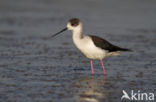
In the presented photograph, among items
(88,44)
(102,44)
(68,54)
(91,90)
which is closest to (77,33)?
(88,44)

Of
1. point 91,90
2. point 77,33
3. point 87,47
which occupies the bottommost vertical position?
point 91,90

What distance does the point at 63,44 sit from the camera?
11.2 m

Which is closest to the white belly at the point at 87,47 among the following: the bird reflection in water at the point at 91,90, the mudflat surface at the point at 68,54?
the mudflat surface at the point at 68,54

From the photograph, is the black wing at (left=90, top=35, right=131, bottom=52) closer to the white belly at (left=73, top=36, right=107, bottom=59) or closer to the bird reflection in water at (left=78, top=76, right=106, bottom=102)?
the white belly at (left=73, top=36, right=107, bottom=59)

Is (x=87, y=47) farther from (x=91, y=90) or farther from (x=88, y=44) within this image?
(x=91, y=90)

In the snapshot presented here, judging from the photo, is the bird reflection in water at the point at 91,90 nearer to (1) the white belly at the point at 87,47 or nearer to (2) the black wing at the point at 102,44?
(1) the white belly at the point at 87,47

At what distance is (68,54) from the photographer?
397 inches

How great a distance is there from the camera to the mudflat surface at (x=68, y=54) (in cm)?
696

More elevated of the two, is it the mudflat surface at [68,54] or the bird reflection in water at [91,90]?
the mudflat surface at [68,54]

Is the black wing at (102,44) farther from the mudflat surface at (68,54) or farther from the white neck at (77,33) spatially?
the mudflat surface at (68,54)

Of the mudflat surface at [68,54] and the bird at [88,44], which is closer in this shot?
the mudflat surface at [68,54]

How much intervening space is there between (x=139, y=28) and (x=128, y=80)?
19.2 ft

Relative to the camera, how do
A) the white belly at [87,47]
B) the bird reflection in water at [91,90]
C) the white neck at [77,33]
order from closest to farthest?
the bird reflection in water at [91,90]
the white belly at [87,47]
the white neck at [77,33]

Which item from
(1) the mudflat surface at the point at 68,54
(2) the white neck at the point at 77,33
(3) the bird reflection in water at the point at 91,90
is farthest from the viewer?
(2) the white neck at the point at 77,33
